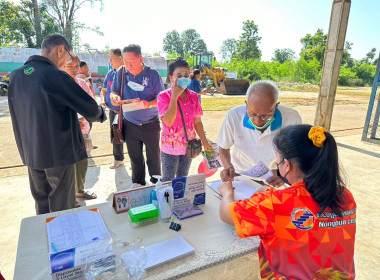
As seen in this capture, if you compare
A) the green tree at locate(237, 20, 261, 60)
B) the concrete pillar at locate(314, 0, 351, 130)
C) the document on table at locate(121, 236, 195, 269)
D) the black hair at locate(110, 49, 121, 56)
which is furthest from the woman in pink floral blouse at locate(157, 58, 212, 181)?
the green tree at locate(237, 20, 261, 60)

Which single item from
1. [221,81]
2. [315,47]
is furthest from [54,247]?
[315,47]

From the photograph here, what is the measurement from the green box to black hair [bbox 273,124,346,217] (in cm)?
72

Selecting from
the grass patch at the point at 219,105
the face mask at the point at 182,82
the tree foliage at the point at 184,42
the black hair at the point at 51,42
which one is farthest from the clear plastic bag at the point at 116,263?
the tree foliage at the point at 184,42

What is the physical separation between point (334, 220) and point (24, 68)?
1948 mm

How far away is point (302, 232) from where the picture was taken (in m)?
0.95

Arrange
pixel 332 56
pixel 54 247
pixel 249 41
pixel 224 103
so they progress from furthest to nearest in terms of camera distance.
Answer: pixel 249 41
pixel 224 103
pixel 332 56
pixel 54 247

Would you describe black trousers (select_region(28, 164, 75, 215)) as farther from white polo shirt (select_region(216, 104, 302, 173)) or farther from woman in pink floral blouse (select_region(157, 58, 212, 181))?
white polo shirt (select_region(216, 104, 302, 173))

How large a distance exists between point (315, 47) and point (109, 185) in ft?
134

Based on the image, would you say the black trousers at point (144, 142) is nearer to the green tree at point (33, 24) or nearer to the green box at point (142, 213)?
the green box at point (142, 213)

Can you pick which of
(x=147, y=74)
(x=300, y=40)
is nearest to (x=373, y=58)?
(x=300, y=40)

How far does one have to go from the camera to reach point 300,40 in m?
38.8

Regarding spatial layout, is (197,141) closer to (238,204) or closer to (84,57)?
(238,204)

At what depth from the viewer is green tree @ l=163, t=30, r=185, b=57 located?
58.7m

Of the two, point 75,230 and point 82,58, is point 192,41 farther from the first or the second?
A: point 75,230
